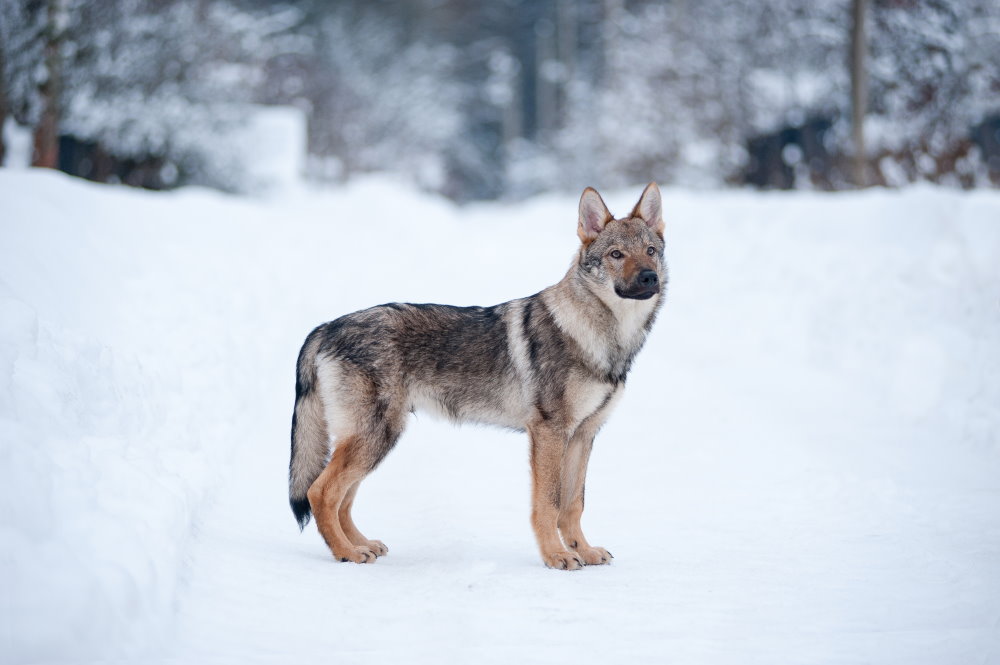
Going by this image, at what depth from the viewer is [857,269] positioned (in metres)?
10.1

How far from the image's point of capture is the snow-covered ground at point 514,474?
3.48 metres

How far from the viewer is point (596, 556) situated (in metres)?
4.84

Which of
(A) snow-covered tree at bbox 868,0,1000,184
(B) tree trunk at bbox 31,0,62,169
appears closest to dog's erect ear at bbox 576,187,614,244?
(A) snow-covered tree at bbox 868,0,1000,184

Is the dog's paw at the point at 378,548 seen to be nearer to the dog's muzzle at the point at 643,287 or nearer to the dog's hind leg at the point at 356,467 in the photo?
the dog's hind leg at the point at 356,467

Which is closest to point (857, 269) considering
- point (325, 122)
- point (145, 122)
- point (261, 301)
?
point (261, 301)

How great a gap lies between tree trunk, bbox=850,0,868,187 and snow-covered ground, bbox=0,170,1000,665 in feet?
18.2

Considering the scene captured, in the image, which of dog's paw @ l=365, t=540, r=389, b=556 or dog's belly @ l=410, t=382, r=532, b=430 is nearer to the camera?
dog's paw @ l=365, t=540, r=389, b=556

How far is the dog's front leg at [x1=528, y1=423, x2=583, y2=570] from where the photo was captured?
4.83 m

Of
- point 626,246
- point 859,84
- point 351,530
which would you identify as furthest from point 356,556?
point 859,84

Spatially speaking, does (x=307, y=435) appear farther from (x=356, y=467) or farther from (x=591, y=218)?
(x=591, y=218)

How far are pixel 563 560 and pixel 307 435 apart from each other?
5.42ft

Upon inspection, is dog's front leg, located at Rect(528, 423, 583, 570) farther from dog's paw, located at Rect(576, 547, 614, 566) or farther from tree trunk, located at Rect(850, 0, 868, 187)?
tree trunk, located at Rect(850, 0, 868, 187)

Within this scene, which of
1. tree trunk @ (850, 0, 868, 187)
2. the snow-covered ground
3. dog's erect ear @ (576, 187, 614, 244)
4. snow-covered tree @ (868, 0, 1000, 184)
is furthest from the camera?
tree trunk @ (850, 0, 868, 187)

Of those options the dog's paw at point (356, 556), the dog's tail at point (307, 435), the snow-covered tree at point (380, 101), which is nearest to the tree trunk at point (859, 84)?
the dog's tail at point (307, 435)
